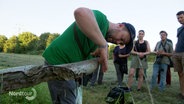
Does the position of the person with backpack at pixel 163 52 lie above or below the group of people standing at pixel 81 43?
below

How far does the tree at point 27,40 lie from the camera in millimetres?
68562

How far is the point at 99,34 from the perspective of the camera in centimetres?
297

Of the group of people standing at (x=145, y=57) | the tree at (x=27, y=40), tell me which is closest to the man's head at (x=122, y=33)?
the group of people standing at (x=145, y=57)

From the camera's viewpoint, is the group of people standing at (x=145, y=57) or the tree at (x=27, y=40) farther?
the tree at (x=27, y=40)

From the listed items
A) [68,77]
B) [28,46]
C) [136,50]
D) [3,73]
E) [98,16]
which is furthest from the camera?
[28,46]

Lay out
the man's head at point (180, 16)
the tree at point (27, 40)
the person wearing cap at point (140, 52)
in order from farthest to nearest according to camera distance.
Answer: the tree at point (27, 40) < the person wearing cap at point (140, 52) < the man's head at point (180, 16)

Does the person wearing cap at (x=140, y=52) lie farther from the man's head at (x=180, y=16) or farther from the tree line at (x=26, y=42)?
the tree line at (x=26, y=42)

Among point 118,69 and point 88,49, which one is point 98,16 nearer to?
point 88,49

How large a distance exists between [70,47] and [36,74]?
813 millimetres

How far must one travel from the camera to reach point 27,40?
72.3 metres

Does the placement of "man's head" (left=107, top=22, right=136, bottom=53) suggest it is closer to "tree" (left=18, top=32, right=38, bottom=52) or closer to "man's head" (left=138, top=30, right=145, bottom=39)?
"man's head" (left=138, top=30, right=145, bottom=39)

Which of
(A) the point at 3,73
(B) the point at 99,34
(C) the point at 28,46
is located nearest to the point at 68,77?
(B) the point at 99,34

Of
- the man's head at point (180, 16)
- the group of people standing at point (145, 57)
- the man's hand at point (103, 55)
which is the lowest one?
the group of people standing at point (145, 57)

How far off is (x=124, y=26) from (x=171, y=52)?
718 centimetres
